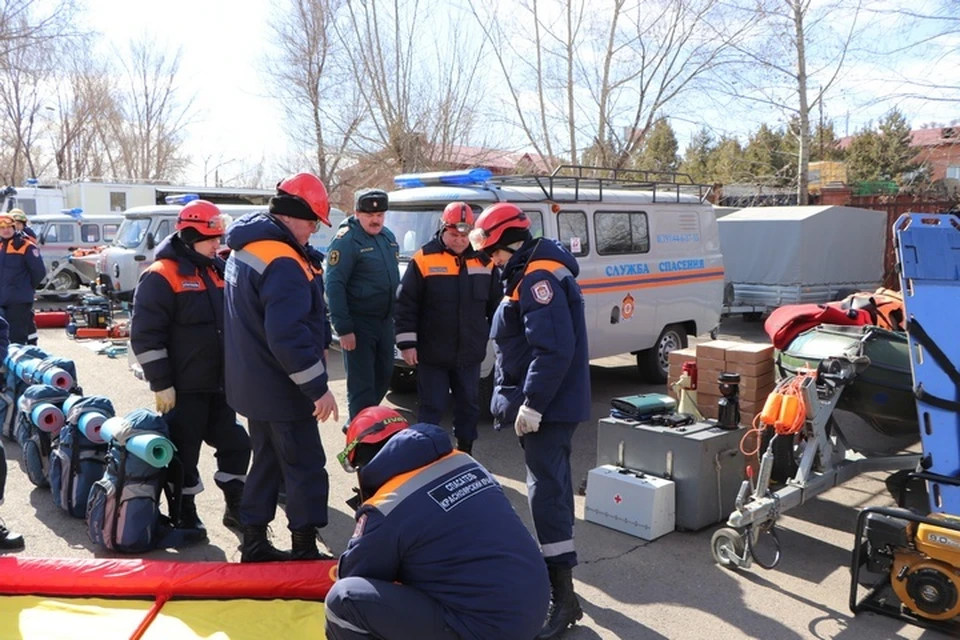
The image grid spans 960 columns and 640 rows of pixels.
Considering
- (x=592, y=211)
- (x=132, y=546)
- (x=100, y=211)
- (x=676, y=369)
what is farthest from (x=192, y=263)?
(x=100, y=211)

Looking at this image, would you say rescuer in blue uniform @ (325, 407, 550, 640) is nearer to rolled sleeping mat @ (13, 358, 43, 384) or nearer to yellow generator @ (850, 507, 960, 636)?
yellow generator @ (850, 507, 960, 636)

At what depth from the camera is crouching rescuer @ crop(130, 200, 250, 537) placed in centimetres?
443

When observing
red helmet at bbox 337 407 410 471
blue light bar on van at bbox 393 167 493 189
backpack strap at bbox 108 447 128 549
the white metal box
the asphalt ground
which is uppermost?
blue light bar on van at bbox 393 167 493 189

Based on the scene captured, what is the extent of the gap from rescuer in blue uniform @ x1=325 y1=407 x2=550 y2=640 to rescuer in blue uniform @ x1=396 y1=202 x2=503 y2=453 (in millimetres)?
3056

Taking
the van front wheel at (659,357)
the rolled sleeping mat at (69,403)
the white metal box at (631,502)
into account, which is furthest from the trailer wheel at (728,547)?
the van front wheel at (659,357)

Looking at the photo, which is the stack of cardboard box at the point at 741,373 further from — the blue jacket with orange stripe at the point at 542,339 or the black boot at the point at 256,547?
the black boot at the point at 256,547

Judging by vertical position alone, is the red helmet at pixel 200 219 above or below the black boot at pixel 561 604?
above

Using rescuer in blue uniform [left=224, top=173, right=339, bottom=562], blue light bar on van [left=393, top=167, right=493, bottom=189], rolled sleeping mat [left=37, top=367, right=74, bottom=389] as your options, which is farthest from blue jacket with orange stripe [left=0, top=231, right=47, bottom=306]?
rescuer in blue uniform [left=224, top=173, right=339, bottom=562]

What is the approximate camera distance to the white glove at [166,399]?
4472 mm

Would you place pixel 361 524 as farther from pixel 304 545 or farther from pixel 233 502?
pixel 233 502

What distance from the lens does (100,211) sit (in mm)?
21953

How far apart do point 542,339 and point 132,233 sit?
43.8ft

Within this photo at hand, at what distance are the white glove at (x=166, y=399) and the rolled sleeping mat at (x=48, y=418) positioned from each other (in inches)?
45.5

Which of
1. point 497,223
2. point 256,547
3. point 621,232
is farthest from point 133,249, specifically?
point 497,223
